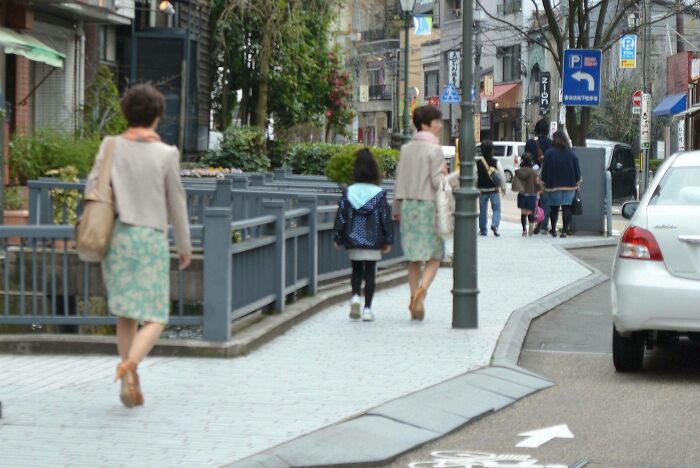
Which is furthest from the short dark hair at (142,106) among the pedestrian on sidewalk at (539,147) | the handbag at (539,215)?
the pedestrian on sidewalk at (539,147)

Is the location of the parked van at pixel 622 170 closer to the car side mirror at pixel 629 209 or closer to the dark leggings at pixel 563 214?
the dark leggings at pixel 563 214

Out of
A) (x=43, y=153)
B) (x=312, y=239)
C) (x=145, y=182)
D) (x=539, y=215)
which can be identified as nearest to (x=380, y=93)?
(x=539, y=215)

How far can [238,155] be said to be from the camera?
32250mm

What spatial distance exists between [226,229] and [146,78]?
892 inches

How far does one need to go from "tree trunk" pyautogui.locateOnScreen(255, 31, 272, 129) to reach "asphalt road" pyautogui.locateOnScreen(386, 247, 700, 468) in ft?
74.9

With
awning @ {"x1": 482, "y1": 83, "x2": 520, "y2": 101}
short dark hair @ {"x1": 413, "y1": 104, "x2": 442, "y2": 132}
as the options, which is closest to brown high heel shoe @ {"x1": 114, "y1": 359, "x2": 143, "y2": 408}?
short dark hair @ {"x1": 413, "y1": 104, "x2": 442, "y2": 132}

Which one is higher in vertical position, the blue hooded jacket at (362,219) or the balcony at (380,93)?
the balcony at (380,93)

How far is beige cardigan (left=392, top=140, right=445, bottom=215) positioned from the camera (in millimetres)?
12648

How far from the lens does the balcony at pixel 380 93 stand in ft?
319

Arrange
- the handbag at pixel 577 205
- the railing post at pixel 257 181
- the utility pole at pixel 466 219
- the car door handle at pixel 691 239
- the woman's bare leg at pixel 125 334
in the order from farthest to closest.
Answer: the handbag at pixel 577 205, the railing post at pixel 257 181, the utility pole at pixel 466 219, the car door handle at pixel 691 239, the woman's bare leg at pixel 125 334

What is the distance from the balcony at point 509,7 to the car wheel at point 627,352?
6435 centimetres

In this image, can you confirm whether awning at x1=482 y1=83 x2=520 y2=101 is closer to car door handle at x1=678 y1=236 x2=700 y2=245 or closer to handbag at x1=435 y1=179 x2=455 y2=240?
handbag at x1=435 y1=179 x2=455 y2=240

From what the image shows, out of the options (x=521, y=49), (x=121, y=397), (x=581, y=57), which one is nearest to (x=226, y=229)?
(x=121, y=397)

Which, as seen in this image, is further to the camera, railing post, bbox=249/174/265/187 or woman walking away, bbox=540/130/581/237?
woman walking away, bbox=540/130/581/237
